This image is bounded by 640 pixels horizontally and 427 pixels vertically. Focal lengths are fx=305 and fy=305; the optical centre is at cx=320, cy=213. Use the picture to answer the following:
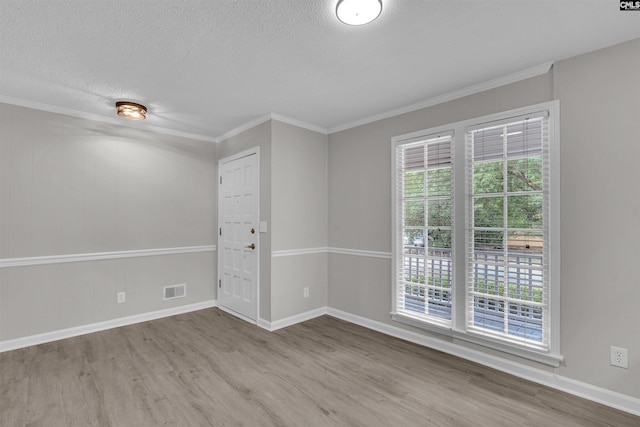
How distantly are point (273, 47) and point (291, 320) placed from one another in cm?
299

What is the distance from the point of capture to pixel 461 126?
9.57 ft

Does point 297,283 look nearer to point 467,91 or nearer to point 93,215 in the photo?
point 93,215

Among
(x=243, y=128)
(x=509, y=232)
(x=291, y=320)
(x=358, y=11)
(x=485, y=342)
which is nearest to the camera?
(x=358, y=11)

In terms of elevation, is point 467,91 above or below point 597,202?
above

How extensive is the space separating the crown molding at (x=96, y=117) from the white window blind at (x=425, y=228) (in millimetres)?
2949

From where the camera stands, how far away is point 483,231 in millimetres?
2795

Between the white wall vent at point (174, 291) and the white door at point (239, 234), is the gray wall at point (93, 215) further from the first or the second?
the white door at point (239, 234)

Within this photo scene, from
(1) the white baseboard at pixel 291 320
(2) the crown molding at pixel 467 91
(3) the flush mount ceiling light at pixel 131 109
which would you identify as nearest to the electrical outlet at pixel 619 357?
(2) the crown molding at pixel 467 91

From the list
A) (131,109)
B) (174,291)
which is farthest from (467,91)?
(174,291)

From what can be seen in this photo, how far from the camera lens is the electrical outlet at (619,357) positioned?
82.6 inches

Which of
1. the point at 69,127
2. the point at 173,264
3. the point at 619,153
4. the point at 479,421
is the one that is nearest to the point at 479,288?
the point at 479,421

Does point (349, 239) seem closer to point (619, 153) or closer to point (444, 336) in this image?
point (444, 336)

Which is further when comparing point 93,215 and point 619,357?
point 93,215

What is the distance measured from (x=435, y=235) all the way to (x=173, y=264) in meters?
3.40
